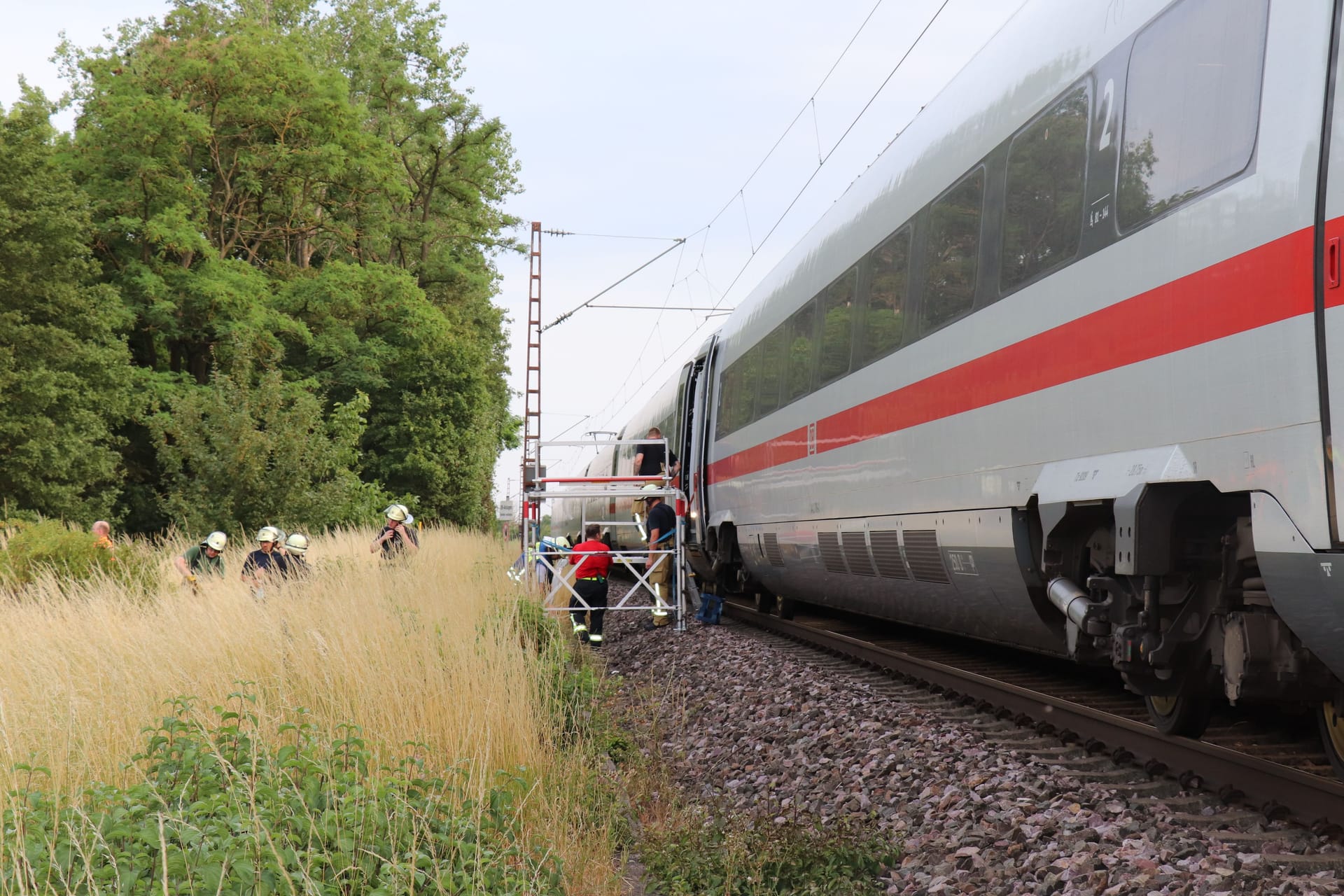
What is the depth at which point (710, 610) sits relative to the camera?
606 inches

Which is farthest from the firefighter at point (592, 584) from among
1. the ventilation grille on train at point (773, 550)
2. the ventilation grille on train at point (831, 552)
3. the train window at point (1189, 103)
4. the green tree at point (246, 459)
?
the train window at point (1189, 103)

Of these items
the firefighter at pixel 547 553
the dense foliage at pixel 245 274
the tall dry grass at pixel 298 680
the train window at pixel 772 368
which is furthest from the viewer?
the dense foliage at pixel 245 274

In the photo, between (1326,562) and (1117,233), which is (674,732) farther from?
(1326,562)

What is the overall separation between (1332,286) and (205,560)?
40.7 ft

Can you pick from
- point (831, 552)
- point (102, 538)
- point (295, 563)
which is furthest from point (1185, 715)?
point (102, 538)

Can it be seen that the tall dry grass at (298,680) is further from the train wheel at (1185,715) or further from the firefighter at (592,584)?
the firefighter at (592,584)

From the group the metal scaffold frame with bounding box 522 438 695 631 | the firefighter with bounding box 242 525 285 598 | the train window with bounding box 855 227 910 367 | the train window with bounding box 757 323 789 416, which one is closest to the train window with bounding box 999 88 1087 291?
the train window with bounding box 855 227 910 367

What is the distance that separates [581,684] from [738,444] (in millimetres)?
5527

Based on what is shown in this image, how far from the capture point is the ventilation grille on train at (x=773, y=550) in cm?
1204

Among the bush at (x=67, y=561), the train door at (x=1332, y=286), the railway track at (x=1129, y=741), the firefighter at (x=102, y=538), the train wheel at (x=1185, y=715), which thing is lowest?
the railway track at (x=1129, y=741)

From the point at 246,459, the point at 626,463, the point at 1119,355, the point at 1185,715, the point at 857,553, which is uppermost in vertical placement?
the point at 626,463

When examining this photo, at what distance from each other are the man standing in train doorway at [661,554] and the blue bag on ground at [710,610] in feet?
1.39

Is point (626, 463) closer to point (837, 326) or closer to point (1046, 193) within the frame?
point (837, 326)

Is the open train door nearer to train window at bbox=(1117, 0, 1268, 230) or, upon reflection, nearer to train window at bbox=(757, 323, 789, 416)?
train window at bbox=(757, 323, 789, 416)
